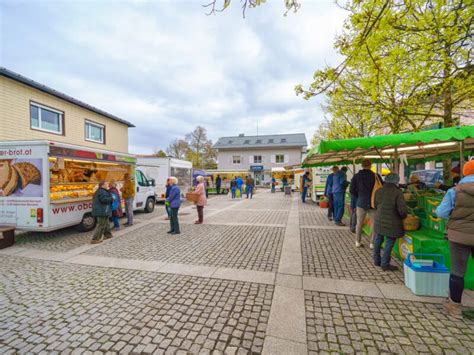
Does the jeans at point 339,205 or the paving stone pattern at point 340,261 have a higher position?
the jeans at point 339,205

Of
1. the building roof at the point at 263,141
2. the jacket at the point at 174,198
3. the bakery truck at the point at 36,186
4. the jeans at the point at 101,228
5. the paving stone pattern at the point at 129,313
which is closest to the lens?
the paving stone pattern at the point at 129,313

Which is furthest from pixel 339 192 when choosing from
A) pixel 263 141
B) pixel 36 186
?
pixel 263 141

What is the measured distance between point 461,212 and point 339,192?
15.1 ft

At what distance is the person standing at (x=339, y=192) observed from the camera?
6.96 m

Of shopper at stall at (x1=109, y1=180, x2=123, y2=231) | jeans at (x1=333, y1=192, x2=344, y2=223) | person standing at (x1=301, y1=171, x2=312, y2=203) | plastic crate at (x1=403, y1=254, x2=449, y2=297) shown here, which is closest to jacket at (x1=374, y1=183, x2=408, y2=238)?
plastic crate at (x1=403, y1=254, x2=449, y2=297)

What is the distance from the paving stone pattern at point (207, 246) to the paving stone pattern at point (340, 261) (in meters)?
0.71

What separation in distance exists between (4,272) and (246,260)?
15.6 ft

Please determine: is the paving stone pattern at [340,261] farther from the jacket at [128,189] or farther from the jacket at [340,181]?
the jacket at [128,189]

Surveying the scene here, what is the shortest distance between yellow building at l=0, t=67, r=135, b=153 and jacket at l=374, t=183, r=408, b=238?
42.2ft

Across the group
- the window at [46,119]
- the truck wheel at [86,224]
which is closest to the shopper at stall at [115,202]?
the truck wheel at [86,224]

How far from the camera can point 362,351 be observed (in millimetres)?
2074

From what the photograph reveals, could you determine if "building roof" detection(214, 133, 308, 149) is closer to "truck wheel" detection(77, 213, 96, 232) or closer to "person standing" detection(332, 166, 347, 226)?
"person standing" detection(332, 166, 347, 226)

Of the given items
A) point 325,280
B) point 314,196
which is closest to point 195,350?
point 325,280

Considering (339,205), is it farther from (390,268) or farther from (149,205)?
(149,205)
